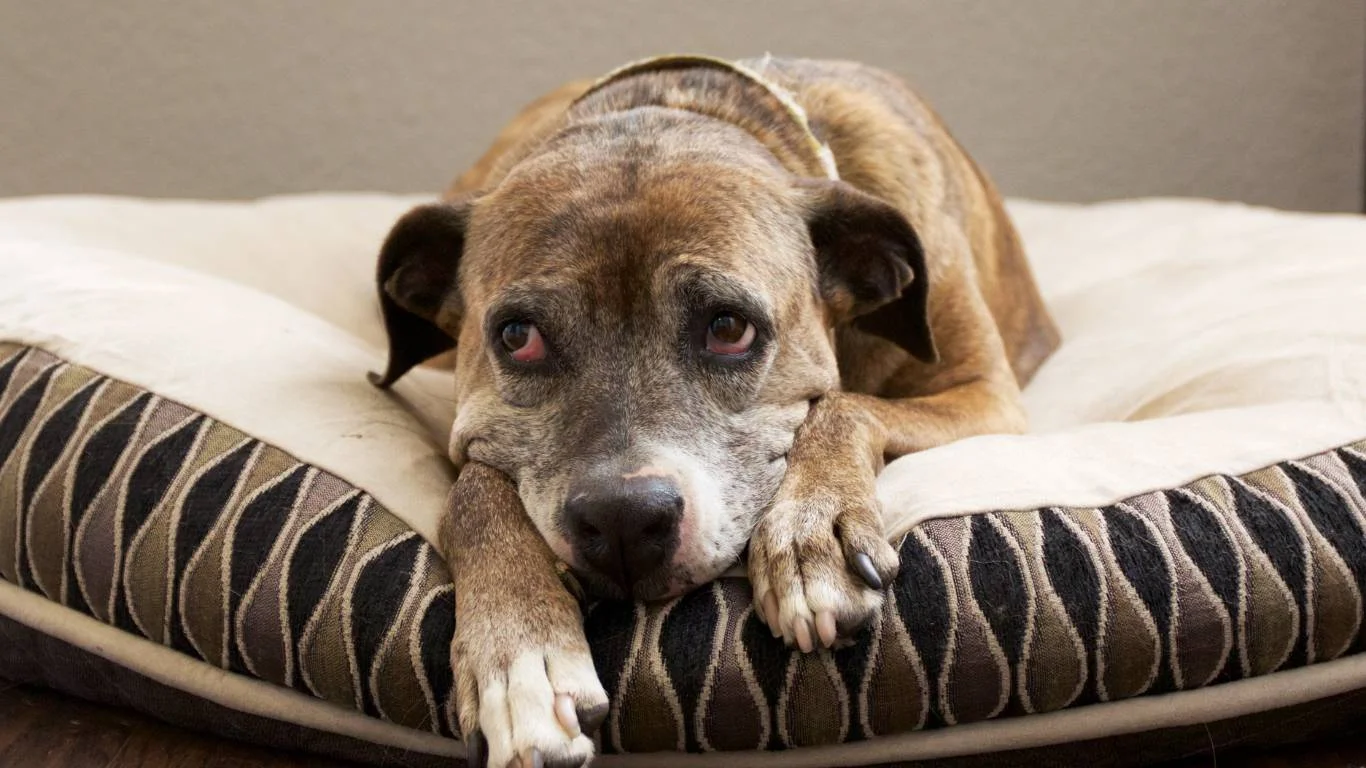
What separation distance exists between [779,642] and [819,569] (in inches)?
4.2

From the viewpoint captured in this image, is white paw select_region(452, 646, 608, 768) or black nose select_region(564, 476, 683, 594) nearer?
white paw select_region(452, 646, 608, 768)

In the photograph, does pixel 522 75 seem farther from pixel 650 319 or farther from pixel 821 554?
pixel 821 554

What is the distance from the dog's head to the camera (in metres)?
1.71

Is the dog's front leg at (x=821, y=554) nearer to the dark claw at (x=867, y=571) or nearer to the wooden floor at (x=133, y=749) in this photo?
the dark claw at (x=867, y=571)

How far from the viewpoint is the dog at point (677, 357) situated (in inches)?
64.5

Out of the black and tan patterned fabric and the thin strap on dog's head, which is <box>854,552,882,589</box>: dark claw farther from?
the thin strap on dog's head

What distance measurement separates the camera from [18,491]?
2.04m

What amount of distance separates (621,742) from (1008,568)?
55 centimetres

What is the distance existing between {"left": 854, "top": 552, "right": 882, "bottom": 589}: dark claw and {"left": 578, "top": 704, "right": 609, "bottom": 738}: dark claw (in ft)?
1.18

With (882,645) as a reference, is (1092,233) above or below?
below

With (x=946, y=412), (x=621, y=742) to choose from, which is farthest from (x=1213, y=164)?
(x=621, y=742)

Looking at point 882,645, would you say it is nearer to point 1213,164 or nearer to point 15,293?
point 15,293

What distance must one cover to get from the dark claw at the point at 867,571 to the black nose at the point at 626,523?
23cm

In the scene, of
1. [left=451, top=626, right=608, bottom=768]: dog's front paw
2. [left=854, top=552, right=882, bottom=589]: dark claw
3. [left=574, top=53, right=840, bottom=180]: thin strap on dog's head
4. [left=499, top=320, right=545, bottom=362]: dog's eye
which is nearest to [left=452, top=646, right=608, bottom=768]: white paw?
[left=451, top=626, right=608, bottom=768]: dog's front paw
